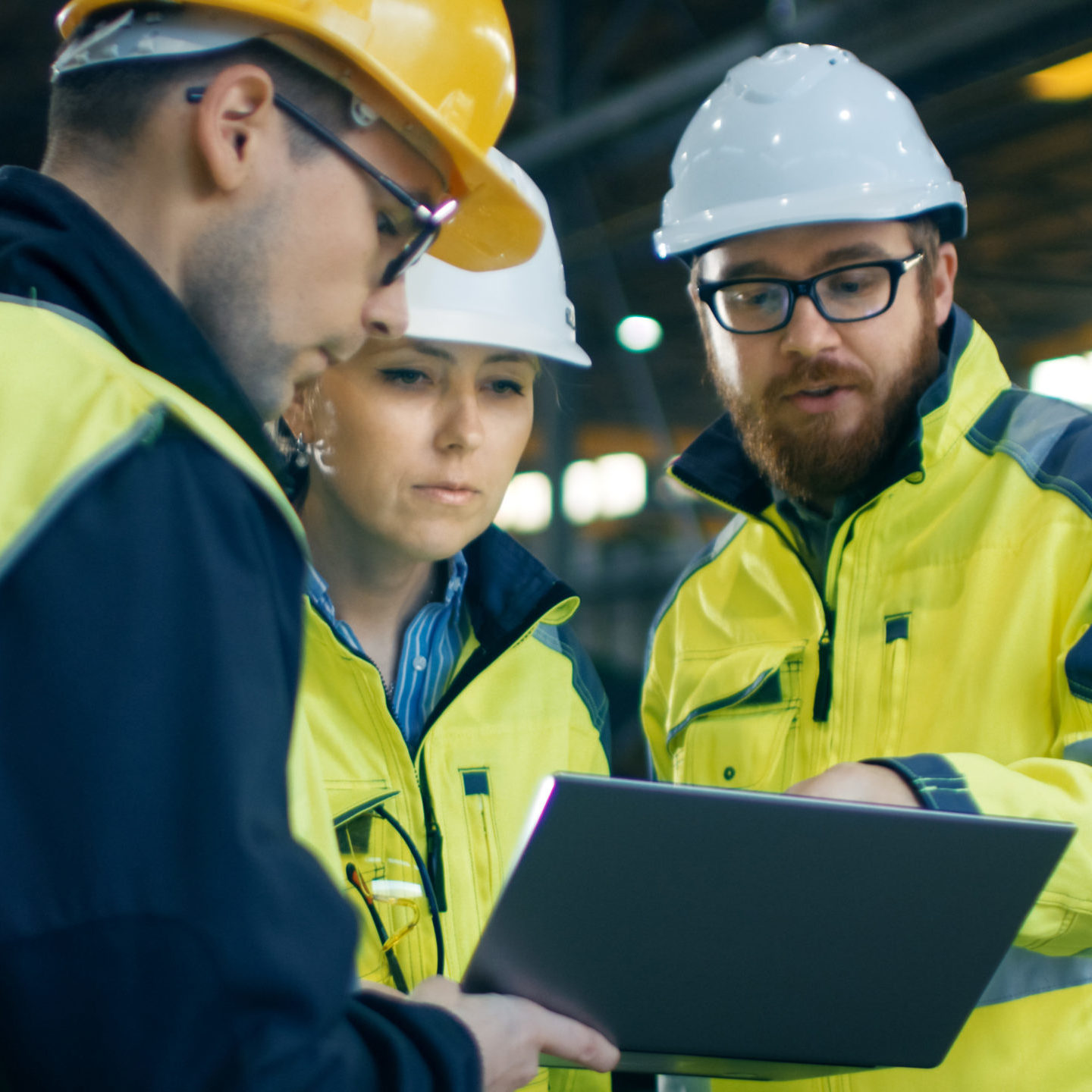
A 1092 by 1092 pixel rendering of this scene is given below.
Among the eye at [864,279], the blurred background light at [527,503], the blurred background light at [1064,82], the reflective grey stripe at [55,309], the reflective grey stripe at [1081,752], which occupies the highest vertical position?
the blurred background light at [1064,82]

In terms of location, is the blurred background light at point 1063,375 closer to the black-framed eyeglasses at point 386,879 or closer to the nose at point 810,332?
the nose at point 810,332

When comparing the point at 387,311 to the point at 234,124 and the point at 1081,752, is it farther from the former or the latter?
the point at 1081,752

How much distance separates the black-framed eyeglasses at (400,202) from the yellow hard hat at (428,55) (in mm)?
64

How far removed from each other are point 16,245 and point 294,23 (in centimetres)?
35

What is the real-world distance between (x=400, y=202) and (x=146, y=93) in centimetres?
27

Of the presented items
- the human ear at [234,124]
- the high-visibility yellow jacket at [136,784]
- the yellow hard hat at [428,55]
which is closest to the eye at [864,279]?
the yellow hard hat at [428,55]

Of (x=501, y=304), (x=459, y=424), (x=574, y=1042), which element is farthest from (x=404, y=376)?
(x=574, y=1042)

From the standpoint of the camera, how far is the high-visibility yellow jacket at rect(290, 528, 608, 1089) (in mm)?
1731

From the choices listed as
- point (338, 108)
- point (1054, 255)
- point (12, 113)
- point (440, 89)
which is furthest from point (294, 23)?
point (1054, 255)

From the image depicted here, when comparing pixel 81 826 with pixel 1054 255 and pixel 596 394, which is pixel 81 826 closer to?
pixel 1054 255

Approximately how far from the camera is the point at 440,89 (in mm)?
1251

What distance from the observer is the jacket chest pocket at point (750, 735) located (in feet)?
6.57

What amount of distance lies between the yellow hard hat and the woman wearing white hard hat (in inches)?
18.4

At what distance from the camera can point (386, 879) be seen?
1702 mm
